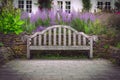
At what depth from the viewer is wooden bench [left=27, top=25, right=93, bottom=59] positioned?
9.98 m

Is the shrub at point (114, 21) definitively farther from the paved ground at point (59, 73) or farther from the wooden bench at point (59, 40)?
the paved ground at point (59, 73)

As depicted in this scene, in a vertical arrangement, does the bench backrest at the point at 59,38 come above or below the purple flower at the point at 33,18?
below

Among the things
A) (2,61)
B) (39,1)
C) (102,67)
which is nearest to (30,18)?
(2,61)

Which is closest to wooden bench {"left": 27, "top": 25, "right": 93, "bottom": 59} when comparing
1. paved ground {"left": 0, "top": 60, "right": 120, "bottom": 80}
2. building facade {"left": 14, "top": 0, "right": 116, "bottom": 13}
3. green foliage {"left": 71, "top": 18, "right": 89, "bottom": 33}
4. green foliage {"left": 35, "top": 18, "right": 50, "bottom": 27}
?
green foliage {"left": 71, "top": 18, "right": 89, "bottom": 33}

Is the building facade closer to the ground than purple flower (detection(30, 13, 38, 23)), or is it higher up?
higher up

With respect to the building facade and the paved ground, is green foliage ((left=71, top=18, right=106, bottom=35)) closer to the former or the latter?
the paved ground

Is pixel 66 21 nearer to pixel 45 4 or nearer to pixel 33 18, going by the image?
pixel 33 18

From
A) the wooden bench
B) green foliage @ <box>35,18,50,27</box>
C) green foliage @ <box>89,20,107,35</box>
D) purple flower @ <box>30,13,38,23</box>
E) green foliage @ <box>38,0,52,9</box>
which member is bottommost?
the wooden bench

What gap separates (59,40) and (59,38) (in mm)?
62

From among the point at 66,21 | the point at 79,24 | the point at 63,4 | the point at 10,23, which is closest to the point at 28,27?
the point at 10,23

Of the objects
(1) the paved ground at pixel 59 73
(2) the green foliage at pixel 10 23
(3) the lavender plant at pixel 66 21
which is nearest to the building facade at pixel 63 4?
(3) the lavender plant at pixel 66 21

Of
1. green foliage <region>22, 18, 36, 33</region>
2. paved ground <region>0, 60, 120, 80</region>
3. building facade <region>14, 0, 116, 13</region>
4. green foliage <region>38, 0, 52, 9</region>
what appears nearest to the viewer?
paved ground <region>0, 60, 120, 80</region>

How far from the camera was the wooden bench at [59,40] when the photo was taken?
998 cm

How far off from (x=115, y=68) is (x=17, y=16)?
4415mm
